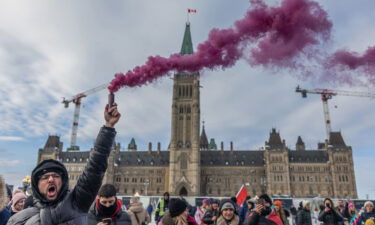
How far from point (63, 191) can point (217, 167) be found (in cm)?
8431

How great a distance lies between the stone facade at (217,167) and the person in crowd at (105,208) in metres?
67.5

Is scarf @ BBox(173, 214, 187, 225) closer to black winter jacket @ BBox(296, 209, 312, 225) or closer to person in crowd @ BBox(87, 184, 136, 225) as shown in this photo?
person in crowd @ BBox(87, 184, 136, 225)

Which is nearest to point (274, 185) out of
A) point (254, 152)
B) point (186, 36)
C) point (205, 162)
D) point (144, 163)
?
point (254, 152)

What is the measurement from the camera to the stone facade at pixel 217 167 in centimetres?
7719

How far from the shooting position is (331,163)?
79250 millimetres

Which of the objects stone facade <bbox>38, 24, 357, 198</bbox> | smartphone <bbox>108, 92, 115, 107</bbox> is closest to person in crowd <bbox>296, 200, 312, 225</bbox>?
smartphone <bbox>108, 92, 115, 107</bbox>

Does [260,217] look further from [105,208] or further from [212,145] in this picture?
[212,145]

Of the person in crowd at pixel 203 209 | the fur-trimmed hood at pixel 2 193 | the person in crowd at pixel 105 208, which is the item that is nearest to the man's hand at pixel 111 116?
the fur-trimmed hood at pixel 2 193

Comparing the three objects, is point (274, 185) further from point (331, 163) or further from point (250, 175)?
point (331, 163)

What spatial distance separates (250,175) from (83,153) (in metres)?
54.3

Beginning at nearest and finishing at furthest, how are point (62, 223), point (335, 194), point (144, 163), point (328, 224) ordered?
1. point (62, 223)
2. point (328, 224)
3. point (335, 194)
4. point (144, 163)

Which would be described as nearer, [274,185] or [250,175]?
[274,185]

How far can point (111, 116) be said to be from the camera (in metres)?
3.04

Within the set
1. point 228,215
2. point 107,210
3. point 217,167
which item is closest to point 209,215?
point 228,215
